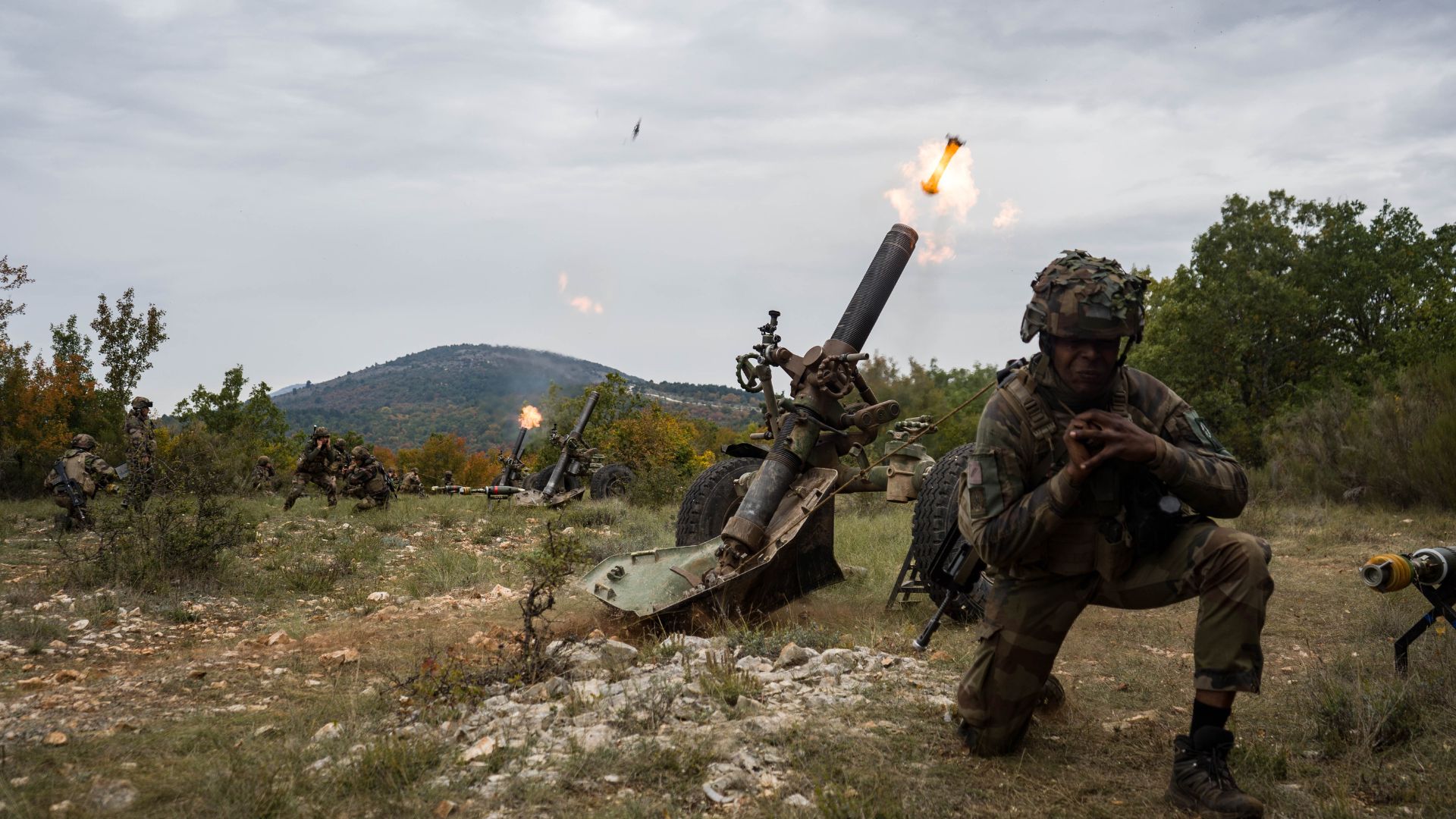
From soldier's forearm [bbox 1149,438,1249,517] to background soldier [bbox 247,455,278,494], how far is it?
58.5 ft

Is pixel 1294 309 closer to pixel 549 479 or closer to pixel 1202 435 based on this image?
pixel 549 479

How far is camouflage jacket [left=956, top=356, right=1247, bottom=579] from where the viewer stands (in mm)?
3564

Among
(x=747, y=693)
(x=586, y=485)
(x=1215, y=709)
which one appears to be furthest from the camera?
(x=586, y=485)

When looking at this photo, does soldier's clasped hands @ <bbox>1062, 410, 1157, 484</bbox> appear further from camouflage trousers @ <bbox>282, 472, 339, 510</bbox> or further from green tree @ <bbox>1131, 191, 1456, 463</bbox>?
green tree @ <bbox>1131, 191, 1456, 463</bbox>

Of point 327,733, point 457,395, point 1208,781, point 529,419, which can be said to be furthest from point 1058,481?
point 457,395

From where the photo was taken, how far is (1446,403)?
1291 centimetres

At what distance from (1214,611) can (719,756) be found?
1.86 metres

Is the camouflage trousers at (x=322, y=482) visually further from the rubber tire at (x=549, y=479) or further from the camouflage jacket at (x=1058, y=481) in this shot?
the camouflage jacket at (x=1058, y=481)

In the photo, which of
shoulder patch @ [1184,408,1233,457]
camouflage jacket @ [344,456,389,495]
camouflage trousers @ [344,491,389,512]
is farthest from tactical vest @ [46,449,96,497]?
shoulder patch @ [1184,408,1233,457]

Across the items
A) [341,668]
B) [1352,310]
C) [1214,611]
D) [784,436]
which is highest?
[1352,310]

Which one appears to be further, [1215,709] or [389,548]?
[389,548]

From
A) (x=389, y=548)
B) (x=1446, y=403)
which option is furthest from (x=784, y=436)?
(x=1446, y=403)

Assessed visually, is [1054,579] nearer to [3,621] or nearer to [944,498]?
[944,498]

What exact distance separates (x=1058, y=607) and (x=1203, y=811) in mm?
863
